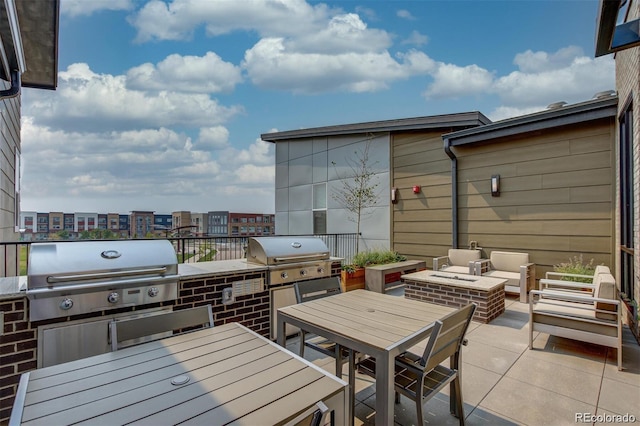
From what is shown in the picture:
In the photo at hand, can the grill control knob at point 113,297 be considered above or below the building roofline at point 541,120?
below

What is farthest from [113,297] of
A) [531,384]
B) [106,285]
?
[531,384]

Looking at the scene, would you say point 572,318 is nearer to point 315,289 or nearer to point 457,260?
point 315,289

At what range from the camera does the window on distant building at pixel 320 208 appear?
28.6 ft

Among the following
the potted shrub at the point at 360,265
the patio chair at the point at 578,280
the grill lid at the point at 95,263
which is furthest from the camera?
the potted shrub at the point at 360,265

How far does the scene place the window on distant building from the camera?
28.6 ft

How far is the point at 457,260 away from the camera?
609 cm

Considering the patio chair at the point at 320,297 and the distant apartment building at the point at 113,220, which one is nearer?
the patio chair at the point at 320,297

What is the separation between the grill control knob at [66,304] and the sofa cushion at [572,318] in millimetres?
4315

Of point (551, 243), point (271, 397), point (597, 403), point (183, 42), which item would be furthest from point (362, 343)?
point (183, 42)

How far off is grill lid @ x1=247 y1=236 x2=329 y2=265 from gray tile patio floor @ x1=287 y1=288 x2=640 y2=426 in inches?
37.6

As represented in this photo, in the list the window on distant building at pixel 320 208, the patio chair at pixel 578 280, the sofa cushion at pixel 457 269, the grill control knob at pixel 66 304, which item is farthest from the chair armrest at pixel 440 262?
the grill control knob at pixel 66 304

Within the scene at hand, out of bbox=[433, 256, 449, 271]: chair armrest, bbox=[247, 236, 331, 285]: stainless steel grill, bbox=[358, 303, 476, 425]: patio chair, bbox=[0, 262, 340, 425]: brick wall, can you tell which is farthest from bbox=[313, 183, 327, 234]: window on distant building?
bbox=[358, 303, 476, 425]: patio chair

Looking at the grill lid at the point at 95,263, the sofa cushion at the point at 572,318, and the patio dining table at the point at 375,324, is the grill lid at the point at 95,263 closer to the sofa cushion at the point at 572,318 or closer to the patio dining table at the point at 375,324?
the patio dining table at the point at 375,324

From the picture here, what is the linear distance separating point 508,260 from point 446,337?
464cm
